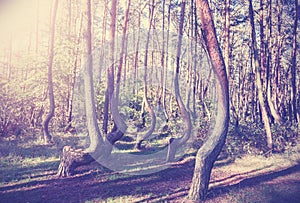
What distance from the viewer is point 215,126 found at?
26.1 ft

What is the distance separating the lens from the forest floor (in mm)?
7777

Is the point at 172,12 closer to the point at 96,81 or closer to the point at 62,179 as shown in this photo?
the point at 96,81

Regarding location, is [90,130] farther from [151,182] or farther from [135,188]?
[135,188]

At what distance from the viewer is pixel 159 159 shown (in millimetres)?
12461

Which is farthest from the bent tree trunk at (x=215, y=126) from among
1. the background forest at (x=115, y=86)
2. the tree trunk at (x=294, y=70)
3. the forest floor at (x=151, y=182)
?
the tree trunk at (x=294, y=70)

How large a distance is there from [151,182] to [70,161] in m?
3.00

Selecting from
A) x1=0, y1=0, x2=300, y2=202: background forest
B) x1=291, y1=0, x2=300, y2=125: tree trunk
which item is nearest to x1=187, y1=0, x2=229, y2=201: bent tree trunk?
x1=0, y1=0, x2=300, y2=202: background forest

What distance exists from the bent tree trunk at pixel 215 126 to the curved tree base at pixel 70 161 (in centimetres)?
451

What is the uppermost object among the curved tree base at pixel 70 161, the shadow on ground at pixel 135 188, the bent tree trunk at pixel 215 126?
the bent tree trunk at pixel 215 126

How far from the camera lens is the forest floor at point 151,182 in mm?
7777

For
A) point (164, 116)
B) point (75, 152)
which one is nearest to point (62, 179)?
point (75, 152)

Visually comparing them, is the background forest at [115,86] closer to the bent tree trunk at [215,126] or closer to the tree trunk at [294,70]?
the tree trunk at [294,70]

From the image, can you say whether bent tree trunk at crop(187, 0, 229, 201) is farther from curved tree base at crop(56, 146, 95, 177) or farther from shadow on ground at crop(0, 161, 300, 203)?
curved tree base at crop(56, 146, 95, 177)

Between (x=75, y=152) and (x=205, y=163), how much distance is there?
5.15 m
